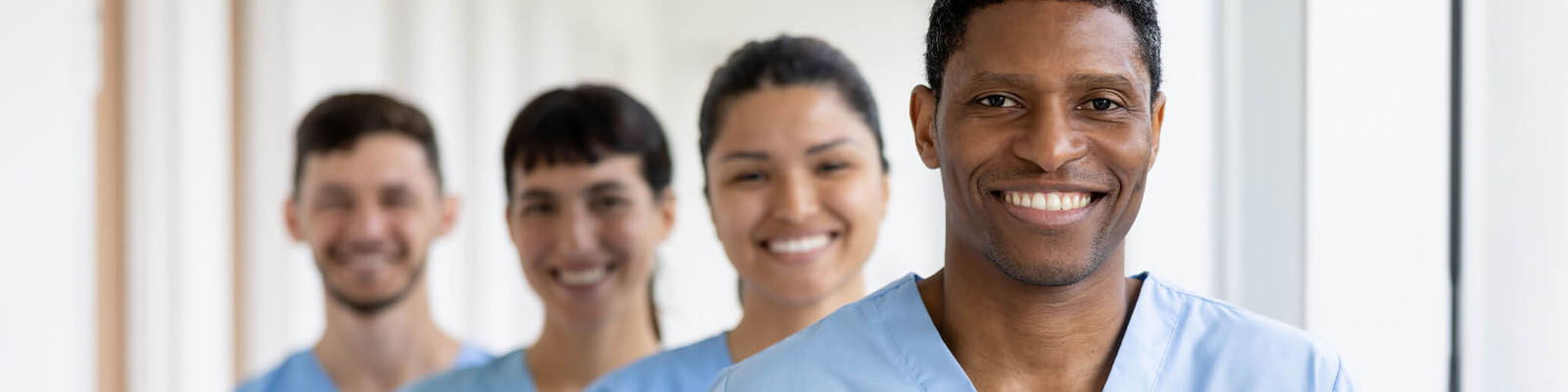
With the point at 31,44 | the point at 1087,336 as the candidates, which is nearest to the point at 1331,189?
the point at 1087,336

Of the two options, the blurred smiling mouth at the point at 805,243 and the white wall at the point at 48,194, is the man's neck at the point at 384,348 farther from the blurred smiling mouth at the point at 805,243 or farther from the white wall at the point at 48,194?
the blurred smiling mouth at the point at 805,243

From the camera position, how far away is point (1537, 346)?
0.98m

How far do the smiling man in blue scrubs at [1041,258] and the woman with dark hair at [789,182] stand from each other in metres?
0.39

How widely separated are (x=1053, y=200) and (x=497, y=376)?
104cm

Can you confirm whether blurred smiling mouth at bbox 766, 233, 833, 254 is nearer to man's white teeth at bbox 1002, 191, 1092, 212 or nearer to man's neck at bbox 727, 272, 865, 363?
man's neck at bbox 727, 272, 865, 363

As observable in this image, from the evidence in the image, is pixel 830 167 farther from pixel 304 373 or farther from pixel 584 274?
pixel 304 373

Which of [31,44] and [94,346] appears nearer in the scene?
[31,44]

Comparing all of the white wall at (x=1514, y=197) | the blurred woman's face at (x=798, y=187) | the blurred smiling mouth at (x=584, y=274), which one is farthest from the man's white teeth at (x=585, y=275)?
the white wall at (x=1514, y=197)

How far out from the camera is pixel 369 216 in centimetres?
187

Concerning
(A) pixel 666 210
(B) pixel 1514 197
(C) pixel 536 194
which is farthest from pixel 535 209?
(B) pixel 1514 197

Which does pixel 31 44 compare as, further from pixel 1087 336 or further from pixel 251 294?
pixel 1087 336

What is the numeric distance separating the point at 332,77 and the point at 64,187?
589mm

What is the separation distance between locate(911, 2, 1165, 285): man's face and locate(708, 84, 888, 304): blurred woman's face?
1.53ft

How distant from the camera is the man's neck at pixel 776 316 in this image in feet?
4.49
